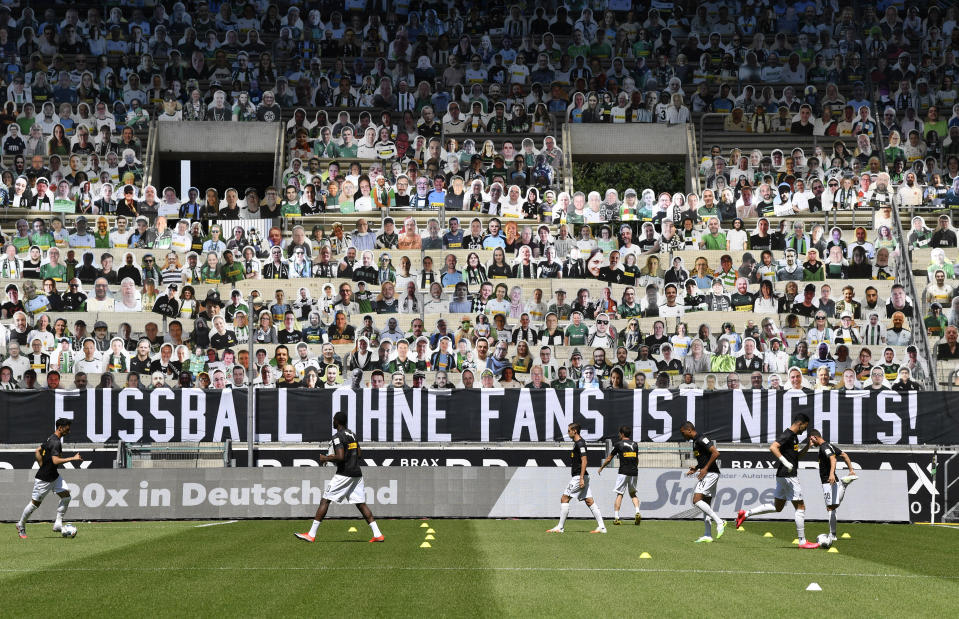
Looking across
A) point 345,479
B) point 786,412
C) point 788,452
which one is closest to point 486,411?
point 786,412

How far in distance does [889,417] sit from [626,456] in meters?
6.66

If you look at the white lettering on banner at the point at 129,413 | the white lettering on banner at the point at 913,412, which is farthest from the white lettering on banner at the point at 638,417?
the white lettering on banner at the point at 129,413

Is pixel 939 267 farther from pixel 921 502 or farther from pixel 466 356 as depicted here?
pixel 466 356

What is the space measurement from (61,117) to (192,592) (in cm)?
3008

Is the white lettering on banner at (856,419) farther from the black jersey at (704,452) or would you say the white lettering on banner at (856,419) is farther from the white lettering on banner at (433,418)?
the white lettering on banner at (433,418)

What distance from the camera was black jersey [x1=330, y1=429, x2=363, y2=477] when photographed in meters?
18.1

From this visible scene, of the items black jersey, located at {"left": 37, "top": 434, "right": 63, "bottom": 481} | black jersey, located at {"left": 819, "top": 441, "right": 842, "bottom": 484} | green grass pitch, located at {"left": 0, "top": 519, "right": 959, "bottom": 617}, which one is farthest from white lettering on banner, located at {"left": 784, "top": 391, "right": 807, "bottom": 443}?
black jersey, located at {"left": 37, "top": 434, "right": 63, "bottom": 481}

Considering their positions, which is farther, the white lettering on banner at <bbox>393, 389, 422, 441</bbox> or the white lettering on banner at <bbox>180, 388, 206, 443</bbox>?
the white lettering on banner at <bbox>393, 389, 422, 441</bbox>

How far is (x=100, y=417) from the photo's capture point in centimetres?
2647

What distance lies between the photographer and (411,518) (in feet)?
82.2

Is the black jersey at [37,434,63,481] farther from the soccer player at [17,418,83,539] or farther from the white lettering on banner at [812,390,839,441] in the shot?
the white lettering on banner at [812,390,839,441]

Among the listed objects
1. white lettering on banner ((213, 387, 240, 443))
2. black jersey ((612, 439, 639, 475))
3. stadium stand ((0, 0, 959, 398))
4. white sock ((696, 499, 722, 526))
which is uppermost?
stadium stand ((0, 0, 959, 398))

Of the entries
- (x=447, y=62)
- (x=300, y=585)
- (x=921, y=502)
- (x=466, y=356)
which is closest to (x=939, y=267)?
(x=921, y=502)

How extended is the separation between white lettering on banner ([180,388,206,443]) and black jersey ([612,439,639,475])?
852 cm
